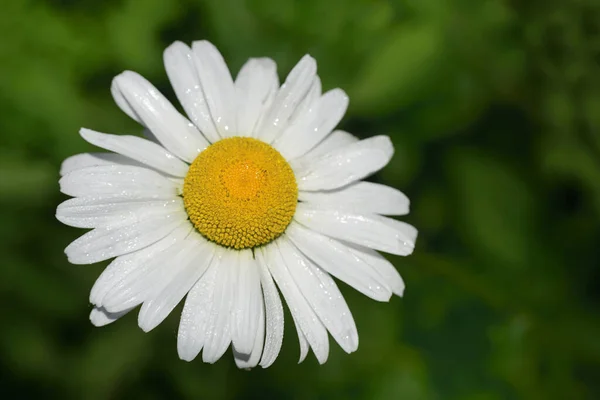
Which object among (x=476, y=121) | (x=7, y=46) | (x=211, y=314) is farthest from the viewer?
(x=476, y=121)

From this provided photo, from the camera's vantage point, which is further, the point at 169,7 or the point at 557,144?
the point at 557,144

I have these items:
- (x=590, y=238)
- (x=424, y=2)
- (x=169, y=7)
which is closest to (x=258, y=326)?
(x=169, y=7)

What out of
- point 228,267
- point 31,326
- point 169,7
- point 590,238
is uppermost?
point 169,7

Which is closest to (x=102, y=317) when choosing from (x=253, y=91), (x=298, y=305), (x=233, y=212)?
(x=233, y=212)

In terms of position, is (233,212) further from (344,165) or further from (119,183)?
(344,165)

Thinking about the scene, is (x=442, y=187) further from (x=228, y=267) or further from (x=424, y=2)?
(x=228, y=267)

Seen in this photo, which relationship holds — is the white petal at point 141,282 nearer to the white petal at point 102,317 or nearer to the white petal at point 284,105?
the white petal at point 102,317

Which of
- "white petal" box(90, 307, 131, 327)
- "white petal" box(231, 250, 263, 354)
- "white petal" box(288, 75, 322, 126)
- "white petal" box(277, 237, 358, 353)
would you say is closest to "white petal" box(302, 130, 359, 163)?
"white petal" box(288, 75, 322, 126)
